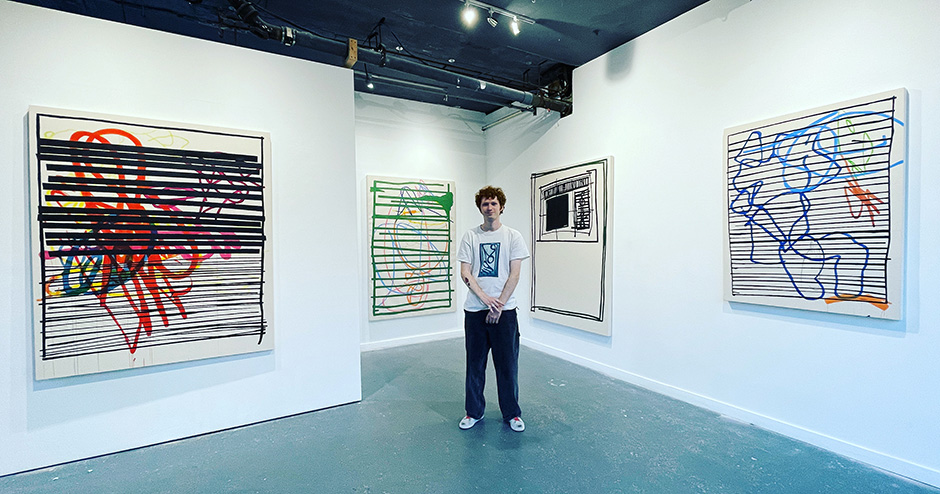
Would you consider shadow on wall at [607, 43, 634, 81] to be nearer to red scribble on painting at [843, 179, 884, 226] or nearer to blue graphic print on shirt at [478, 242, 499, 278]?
red scribble on painting at [843, 179, 884, 226]

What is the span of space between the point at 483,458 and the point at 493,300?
2.85 ft

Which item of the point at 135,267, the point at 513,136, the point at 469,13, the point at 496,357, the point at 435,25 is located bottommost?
the point at 496,357

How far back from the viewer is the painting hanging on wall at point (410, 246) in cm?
480

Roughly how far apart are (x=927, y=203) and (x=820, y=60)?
96 centimetres

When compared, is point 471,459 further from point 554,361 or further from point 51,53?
point 51,53

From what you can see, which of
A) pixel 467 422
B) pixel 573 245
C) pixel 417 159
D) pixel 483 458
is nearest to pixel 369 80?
pixel 417 159

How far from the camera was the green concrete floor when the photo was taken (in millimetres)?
2107

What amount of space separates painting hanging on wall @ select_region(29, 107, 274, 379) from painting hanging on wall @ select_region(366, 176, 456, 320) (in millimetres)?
1992

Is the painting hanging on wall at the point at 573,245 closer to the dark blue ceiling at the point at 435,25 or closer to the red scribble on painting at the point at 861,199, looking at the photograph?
the dark blue ceiling at the point at 435,25

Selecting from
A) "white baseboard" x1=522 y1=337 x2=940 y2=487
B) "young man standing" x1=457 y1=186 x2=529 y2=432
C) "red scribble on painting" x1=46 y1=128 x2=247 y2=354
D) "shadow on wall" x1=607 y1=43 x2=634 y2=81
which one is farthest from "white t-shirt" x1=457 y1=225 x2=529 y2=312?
"shadow on wall" x1=607 y1=43 x2=634 y2=81

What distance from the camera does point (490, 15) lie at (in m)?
3.16

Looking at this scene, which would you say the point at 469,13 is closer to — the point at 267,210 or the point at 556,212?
Result: the point at 267,210

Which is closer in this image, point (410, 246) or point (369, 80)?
point (369, 80)

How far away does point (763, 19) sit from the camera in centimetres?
272
